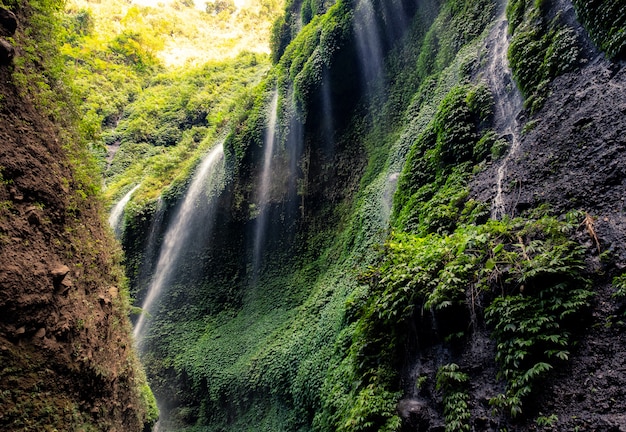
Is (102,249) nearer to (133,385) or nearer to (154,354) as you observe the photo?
(133,385)

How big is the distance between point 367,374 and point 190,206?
13755 mm

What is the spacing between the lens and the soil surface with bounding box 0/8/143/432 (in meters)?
3.42

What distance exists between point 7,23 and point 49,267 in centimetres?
308

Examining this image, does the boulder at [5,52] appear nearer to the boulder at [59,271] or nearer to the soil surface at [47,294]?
the soil surface at [47,294]

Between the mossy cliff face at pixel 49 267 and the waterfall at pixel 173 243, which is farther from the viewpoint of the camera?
the waterfall at pixel 173 243

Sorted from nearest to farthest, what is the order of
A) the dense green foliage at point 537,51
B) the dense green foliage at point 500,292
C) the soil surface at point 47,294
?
1. the dense green foliage at point 500,292
2. the soil surface at point 47,294
3. the dense green foliage at point 537,51

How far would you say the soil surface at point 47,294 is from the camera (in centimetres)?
342

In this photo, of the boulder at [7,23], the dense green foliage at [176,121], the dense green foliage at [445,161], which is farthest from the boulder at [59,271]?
the dense green foliage at [176,121]

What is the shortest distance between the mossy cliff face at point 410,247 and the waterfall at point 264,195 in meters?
0.17

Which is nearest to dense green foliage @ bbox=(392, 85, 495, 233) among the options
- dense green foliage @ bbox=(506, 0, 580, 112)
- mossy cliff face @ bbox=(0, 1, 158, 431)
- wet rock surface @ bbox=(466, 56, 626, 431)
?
wet rock surface @ bbox=(466, 56, 626, 431)

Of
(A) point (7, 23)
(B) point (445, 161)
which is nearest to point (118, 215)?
(A) point (7, 23)

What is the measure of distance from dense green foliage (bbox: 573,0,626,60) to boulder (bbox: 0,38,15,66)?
7.48 meters

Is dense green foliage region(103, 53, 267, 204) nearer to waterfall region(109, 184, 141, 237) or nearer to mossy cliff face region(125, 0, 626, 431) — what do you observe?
waterfall region(109, 184, 141, 237)

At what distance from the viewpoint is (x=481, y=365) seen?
3.79 metres
